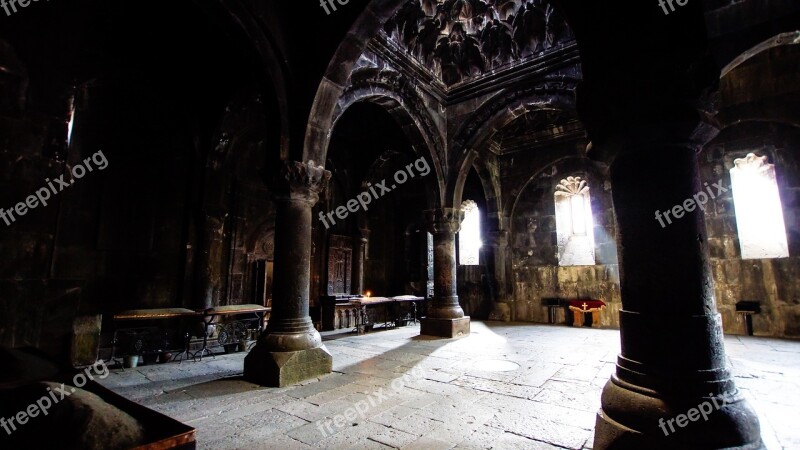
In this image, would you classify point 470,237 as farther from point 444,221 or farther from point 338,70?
point 338,70

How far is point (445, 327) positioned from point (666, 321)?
5.66 meters

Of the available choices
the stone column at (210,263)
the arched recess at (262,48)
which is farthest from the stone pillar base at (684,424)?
the stone column at (210,263)

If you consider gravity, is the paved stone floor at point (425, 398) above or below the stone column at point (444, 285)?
below

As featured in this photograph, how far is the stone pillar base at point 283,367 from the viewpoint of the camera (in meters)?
3.95

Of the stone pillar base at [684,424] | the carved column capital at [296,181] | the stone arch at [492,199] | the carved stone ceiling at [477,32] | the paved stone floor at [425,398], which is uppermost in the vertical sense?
the carved stone ceiling at [477,32]

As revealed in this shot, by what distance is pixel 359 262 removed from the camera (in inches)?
431

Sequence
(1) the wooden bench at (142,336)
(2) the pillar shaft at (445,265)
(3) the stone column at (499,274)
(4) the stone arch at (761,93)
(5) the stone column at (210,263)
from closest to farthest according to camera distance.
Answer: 1. (1) the wooden bench at (142,336)
2. (5) the stone column at (210,263)
3. (4) the stone arch at (761,93)
4. (2) the pillar shaft at (445,265)
5. (3) the stone column at (499,274)

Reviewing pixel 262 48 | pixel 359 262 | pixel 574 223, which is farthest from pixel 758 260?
pixel 262 48

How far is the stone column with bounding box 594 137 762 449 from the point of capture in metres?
1.77

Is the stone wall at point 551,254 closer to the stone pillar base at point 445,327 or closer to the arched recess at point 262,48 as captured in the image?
the stone pillar base at point 445,327

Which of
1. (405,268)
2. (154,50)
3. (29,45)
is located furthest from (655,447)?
(405,268)

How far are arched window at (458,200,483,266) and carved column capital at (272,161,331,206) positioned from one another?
8.19 m

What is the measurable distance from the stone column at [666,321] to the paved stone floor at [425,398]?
0.44 m

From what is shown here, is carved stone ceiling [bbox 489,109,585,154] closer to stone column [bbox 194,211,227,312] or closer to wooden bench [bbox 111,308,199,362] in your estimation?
stone column [bbox 194,211,227,312]
